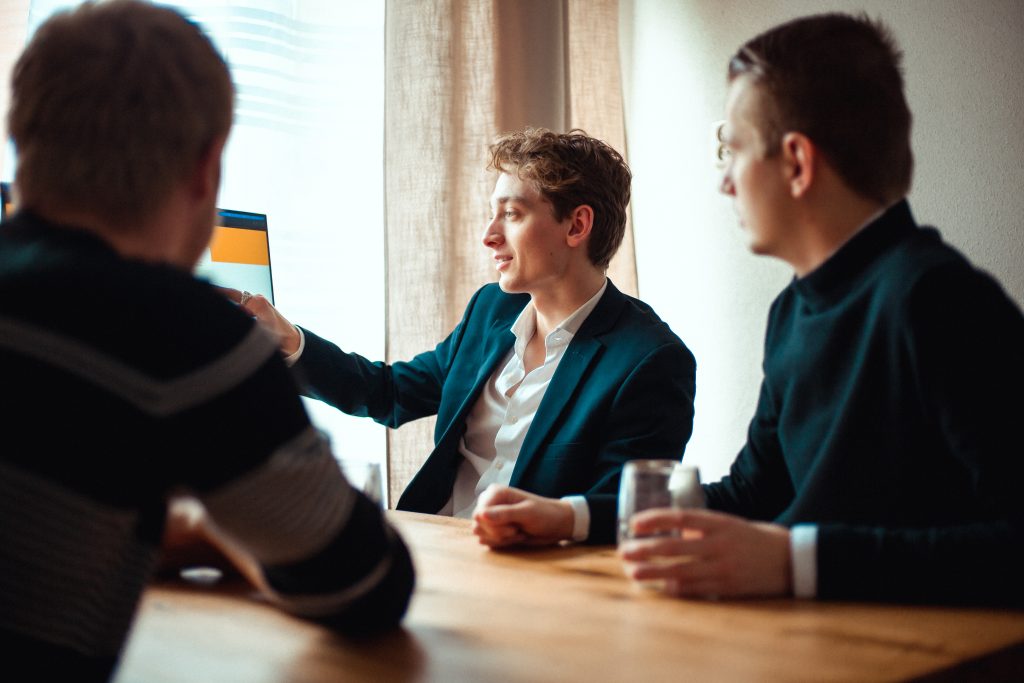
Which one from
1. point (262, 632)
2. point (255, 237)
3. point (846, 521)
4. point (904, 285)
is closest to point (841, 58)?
point (904, 285)

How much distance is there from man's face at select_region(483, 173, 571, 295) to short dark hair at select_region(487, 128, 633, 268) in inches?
1.0

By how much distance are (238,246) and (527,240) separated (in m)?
0.65

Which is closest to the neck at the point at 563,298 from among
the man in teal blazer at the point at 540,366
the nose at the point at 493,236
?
the man in teal blazer at the point at 540,366

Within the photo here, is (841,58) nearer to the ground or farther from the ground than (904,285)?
farther from the ground

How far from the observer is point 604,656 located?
814mm

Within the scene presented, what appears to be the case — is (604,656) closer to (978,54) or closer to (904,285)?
(904,285)

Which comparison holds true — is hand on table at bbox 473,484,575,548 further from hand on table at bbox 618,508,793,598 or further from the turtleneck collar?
the turtleneck collar

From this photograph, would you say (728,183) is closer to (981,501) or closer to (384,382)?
(981,501)

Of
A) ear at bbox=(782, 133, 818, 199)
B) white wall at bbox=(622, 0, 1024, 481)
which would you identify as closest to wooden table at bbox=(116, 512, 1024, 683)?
ear at bbox=(782, 133, 818, 199)

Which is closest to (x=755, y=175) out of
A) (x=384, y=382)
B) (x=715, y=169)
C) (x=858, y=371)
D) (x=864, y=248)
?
(x=864, y=248)

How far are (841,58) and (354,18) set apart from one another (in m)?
1.84

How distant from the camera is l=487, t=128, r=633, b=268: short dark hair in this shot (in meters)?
2.20

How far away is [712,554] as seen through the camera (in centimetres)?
99

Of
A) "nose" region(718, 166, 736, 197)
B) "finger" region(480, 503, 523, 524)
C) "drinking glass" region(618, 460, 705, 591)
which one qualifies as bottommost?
"finger" region(480, 503, 523, 524)
